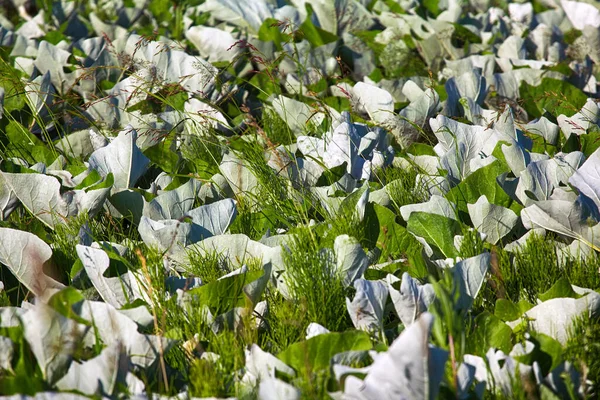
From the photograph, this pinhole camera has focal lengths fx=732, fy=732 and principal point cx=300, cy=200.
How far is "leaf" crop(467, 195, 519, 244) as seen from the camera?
6.11ft

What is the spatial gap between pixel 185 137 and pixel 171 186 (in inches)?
16.1

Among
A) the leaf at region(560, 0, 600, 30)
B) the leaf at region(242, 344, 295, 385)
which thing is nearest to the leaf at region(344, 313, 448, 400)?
the leaf at region(242, 344, 295, 385)

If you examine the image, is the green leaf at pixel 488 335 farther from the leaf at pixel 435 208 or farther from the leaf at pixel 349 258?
the leaf at pixel 435 208

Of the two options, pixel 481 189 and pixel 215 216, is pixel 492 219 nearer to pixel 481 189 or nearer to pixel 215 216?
pixel 481 189

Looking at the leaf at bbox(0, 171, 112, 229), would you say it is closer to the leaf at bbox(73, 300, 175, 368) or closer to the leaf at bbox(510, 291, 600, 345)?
the leaf at bbox(73, 300, 175, 368)

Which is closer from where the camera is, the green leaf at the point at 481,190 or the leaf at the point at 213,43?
the green leaf at the point at 481,190

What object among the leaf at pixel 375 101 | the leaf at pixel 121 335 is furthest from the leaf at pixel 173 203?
the leaf at pixel 375 101

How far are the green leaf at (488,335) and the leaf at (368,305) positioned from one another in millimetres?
191

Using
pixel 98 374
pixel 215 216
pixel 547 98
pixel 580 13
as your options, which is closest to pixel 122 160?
pixel 215 216

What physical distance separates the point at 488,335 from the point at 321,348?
14.1 inches

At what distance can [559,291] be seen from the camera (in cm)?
156

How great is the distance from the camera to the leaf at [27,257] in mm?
1744

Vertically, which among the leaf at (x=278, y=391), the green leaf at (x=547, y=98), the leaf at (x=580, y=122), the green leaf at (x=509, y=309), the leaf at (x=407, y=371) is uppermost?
the leaf at (x=407, y=371)

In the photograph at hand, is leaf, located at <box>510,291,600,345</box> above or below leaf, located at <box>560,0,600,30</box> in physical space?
above
